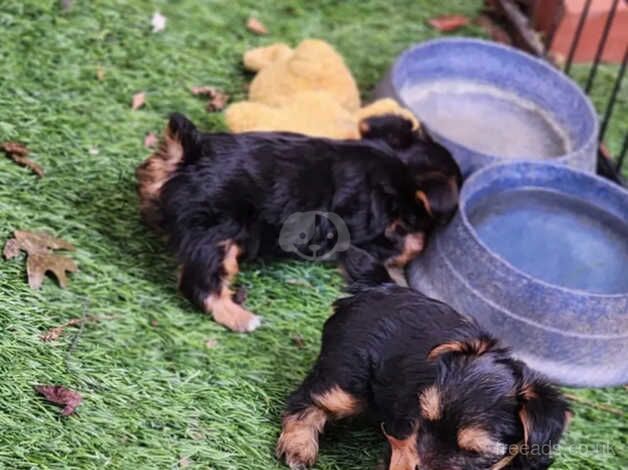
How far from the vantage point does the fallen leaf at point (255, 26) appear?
5.95 m

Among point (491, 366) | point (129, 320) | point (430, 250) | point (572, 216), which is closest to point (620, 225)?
point (572, 216)

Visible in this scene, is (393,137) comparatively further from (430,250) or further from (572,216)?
(572,216)

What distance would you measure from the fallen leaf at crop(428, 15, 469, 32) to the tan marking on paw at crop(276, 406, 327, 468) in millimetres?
3769

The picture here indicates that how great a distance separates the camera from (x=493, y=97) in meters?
5.73

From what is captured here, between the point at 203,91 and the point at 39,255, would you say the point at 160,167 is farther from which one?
the point at 203,91

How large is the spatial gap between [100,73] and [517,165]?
2.14 m

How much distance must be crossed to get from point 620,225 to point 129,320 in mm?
2350

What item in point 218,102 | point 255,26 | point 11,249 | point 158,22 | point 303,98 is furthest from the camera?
point 255,26

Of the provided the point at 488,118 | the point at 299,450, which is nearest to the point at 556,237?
the point at 488,118

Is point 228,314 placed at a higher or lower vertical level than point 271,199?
lower

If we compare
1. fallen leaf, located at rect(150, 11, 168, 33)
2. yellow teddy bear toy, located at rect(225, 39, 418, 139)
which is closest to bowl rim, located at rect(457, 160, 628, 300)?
yellow teddy bear toy, located at rect(225, 39, 418, 139)

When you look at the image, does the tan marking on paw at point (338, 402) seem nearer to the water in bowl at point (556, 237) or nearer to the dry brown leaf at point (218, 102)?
the water in bowl at point (556, 237)

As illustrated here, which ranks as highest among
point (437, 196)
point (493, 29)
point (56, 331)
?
point (437, 196)

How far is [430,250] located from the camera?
4.48 metres
